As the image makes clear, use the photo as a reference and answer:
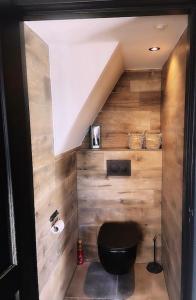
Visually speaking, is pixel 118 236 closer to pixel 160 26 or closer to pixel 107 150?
pixel 107 150

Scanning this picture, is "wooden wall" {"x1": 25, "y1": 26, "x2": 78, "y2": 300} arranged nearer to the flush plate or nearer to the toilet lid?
the toilet lid

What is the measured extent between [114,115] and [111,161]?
1.68 ft

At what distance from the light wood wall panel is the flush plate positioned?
43 millimetres

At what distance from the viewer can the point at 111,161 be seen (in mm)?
2566

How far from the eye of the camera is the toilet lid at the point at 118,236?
6.93 ft

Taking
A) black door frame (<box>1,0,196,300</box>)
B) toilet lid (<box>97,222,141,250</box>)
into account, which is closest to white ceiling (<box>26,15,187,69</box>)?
black door frame (<box>1,0,196,300</box>)

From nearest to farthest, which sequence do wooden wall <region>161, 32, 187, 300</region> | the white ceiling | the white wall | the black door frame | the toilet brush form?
1. the black door frame
2. the white ceiling
3. wooden wall <region>161, 32, 187, 300</region>
4. the white wall
5. the toilet brush

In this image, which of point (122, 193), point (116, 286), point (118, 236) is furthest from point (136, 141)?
point (116, 286)

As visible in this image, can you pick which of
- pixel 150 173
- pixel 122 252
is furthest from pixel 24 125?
pixel 150 173

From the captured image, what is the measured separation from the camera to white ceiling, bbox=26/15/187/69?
4.38ft

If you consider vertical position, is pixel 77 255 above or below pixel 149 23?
below

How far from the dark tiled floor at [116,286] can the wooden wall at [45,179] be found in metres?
0.21

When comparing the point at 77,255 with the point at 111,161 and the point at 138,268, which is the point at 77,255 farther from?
the point at 111,161

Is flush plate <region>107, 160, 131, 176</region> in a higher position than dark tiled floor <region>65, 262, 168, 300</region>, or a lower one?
higher
